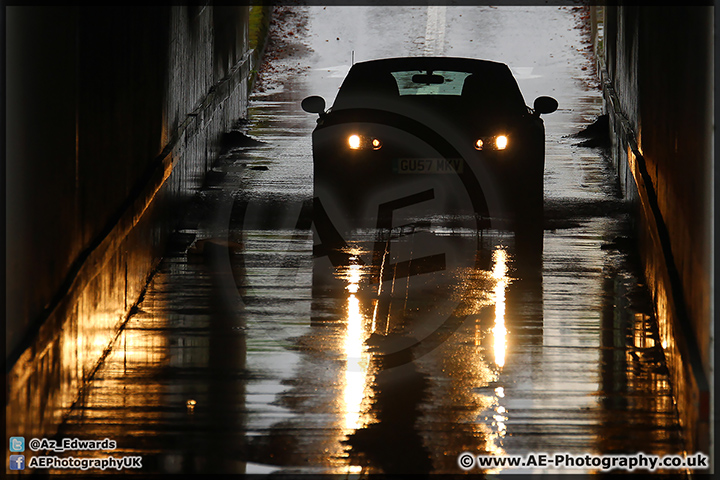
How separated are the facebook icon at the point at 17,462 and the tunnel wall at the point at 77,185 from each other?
0.10 meters

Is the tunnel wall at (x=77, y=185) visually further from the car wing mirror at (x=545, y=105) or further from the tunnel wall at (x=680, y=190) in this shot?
the car wing mirror at (x=545, y=105)

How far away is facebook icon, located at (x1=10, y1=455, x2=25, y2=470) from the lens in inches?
184

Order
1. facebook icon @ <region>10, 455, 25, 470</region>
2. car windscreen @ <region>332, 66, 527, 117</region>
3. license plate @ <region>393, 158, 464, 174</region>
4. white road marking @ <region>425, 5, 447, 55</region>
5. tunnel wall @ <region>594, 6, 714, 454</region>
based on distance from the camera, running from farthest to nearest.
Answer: white road marking @ <region>425, 5, 447, 55</region> → car windscreen @ <region>332, 66, 527, 117</region> → license plate @ <region>393, 158, 464, 174</region> → tunnel wall @ <region>594, 6, 714, 454</region> → facebook icon @ <region>10, 455, 25, 470</region>

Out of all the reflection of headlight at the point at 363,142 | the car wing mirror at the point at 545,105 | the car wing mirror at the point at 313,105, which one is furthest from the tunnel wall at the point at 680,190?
the car wing mirror at the point at 313,105

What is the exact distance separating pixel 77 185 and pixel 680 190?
317 centimetres

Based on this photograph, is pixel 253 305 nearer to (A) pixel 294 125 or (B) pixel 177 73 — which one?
(B) pixel 177 73

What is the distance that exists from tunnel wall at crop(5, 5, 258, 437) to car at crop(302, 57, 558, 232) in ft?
4.84

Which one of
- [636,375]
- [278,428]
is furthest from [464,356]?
[278,428]

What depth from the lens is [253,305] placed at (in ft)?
26.3

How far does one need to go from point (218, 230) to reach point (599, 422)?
5.85 meters

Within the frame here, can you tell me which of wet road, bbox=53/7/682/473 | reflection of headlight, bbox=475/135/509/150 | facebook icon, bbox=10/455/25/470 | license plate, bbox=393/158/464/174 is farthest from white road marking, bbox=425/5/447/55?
facebook icon, bbox=10/455/25/470

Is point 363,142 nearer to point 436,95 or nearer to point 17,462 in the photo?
point 436,95

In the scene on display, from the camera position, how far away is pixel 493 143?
32.3ft

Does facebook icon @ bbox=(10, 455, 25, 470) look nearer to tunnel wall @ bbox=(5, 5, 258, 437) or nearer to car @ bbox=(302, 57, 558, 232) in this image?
tunnel wall @ bbox=(5, 5, 258, 437)
